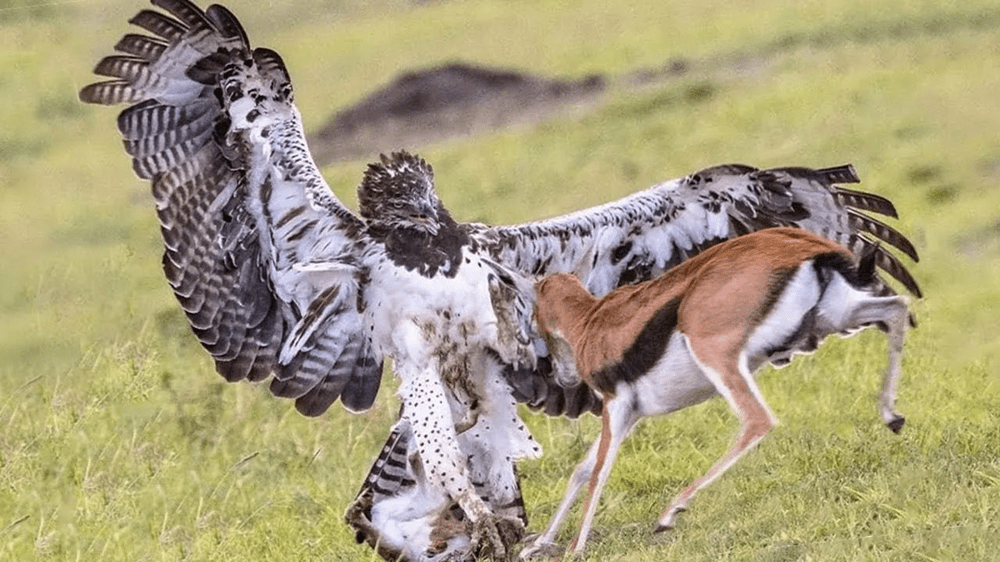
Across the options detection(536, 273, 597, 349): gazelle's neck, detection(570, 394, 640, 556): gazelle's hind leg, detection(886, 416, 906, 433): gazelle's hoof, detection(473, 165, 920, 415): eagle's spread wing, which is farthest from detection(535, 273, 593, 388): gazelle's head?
detection(886, 416, 906, 433): gazelle's hoof

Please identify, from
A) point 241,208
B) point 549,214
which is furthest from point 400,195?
point 549,214

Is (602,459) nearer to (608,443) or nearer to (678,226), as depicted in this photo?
(608,443)

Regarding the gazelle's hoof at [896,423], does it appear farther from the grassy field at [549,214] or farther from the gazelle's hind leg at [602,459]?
the gazelle's hind leg at [602,459]

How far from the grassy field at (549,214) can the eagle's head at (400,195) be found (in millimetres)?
1699

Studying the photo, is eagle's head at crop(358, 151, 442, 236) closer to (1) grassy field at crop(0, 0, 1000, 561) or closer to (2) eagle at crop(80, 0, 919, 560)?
(2) eagle at crop(80, 0, 919, 560)

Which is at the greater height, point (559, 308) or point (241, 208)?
point (241, 208)

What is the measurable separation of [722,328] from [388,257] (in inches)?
69.6

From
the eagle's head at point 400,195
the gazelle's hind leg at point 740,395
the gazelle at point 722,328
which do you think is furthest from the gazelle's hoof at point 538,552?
the eagle's head at point 400,195

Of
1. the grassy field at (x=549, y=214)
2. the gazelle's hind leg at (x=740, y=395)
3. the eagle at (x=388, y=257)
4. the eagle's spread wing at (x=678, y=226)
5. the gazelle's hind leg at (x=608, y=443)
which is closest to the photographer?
the gazelle's hind leg at (x=740, y=395)

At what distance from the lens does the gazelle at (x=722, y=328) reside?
734 centimetres

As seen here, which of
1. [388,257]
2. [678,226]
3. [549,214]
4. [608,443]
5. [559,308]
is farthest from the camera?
[549,214]

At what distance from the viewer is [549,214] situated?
60.4 feet

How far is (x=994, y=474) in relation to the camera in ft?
26.9

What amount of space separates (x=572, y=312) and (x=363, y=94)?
18400 millimetres
